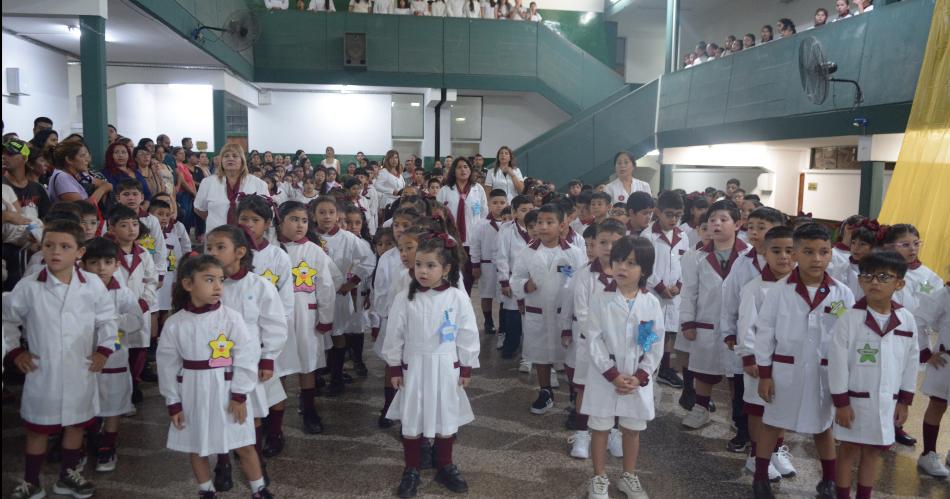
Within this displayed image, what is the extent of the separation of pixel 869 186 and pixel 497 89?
10100mm

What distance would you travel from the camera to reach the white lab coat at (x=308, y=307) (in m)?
4.43

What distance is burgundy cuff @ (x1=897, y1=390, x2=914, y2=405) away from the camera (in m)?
3.52

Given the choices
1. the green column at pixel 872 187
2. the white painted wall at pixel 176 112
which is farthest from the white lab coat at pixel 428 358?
the white painted wall at pixel 176 112

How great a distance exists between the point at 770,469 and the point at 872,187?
7776mm

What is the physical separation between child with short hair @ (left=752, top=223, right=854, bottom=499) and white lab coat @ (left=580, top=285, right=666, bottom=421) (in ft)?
1.95

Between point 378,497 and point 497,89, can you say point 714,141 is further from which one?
point 378,497

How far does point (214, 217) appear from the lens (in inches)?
240

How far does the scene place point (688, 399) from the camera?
5.22 meters

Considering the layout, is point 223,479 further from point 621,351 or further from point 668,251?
point 668,251

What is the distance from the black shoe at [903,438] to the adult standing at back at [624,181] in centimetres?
346

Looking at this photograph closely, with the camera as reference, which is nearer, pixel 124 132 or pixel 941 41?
pixel 941 41

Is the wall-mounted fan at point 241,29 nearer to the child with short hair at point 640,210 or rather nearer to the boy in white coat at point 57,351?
the child with short hair at point 640,210

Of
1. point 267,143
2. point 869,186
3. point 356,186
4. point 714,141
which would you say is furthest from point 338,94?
point 869,186

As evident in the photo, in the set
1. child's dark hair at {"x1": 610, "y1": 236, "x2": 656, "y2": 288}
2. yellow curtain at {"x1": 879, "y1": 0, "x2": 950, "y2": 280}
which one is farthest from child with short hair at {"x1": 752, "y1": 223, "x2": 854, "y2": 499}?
yellow curtain at {"x1": 879, "y1": 0, "x2": 950, "y2": 280}
